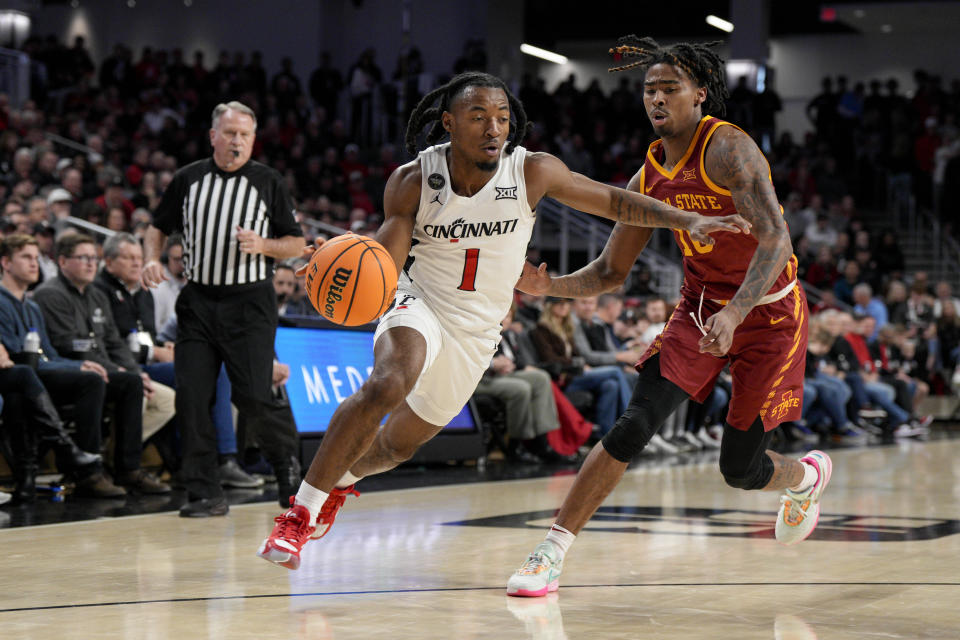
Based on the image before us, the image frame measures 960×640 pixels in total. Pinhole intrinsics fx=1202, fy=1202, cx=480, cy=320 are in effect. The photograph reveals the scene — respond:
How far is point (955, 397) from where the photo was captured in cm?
1583

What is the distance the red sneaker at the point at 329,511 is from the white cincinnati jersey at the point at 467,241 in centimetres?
69

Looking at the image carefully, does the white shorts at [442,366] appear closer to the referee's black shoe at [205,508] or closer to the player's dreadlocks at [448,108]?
the player's dreadlocks at [448,108]

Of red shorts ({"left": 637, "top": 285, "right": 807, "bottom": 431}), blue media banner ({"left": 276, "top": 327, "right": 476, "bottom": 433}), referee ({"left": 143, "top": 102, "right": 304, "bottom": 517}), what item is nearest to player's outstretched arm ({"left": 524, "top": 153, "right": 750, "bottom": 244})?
red shorts ({"left": 637, "top": 285, "right": 807, "bottom": 431})

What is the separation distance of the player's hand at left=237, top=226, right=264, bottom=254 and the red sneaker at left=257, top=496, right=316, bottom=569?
79.2 inches

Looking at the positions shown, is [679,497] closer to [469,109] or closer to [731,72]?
[469,109]

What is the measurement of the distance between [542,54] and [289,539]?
881 inches

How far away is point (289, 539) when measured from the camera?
12.0ft

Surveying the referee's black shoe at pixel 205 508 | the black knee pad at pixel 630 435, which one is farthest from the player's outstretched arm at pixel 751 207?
the referee's black shoe at pixel 205 508

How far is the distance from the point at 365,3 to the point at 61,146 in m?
8.85

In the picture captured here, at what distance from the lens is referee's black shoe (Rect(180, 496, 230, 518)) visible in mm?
5742

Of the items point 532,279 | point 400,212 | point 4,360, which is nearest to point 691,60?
point 532,279

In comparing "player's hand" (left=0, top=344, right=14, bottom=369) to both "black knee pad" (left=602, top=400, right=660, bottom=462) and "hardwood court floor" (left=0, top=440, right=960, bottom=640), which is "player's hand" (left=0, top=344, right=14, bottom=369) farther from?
"black knee pad" (left=602, top=400, right=660, bottom=462)

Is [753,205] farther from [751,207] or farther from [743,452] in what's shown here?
[743,452]

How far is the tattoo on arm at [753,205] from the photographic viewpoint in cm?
389
